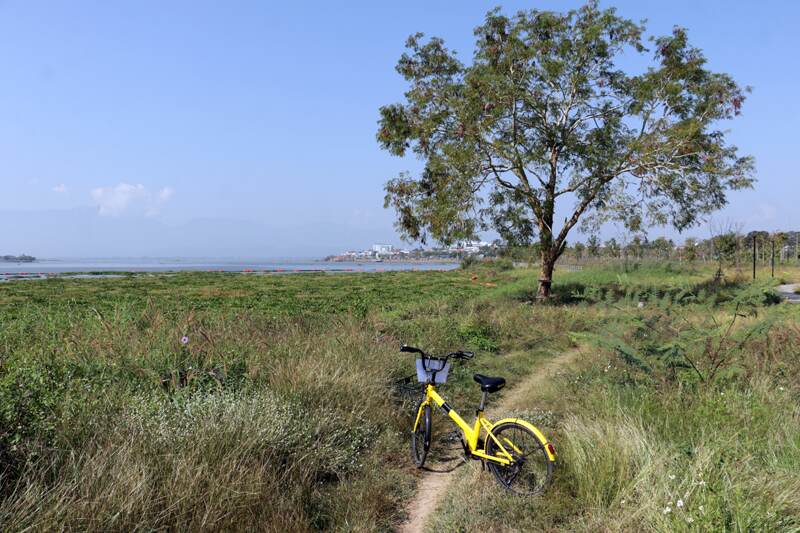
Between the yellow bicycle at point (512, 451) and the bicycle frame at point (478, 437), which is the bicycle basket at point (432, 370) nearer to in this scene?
the bicycle frame at point (478, 437)

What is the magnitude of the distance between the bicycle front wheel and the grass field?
15 centimetres

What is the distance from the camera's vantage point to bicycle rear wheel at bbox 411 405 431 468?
548 centimetres

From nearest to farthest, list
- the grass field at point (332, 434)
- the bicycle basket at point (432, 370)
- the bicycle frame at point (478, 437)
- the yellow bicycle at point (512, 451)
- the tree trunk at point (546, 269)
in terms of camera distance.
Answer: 1. the grass field at point (332, 434)
2. the yellow bicycle at point (512, 451)
3. the bicycle frame at point (478, 437)
4. the bicycle basket at point (432, 370)
5. the tree trunk at point (546, 269)

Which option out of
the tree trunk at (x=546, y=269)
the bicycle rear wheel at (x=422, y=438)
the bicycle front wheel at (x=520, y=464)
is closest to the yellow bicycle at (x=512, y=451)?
the bicycle front wheel at (x=520, y=464)

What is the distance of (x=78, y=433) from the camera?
14.0ft

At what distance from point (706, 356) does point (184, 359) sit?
272 inches

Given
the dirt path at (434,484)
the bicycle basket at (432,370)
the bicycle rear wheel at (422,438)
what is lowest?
the dirt path at (434,484)

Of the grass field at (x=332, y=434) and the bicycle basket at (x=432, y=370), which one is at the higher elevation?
the bicycle basket at (x=432, y=370)

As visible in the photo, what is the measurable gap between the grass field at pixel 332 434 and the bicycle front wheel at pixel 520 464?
5.9 inches

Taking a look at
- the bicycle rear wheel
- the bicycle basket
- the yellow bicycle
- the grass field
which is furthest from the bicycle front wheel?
the bicycle basket

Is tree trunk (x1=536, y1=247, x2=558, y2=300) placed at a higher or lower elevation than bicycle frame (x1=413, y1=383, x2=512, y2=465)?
higher

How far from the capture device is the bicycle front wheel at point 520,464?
4.57m

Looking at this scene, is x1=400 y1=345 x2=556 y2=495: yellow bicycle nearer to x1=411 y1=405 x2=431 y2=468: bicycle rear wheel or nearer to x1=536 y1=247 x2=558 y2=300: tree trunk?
x1=411 y1=405 x2=431 y2=468: bicycle rear wheel

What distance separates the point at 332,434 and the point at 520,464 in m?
2.03
